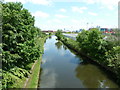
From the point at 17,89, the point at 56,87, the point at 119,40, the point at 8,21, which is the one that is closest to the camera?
the point at 8,21

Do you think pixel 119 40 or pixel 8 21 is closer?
pixel 8 21

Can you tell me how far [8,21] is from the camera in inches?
363

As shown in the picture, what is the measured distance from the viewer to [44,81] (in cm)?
1631

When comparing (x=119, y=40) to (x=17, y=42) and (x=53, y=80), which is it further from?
(x=17, y=42)

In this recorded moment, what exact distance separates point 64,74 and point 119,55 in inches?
299

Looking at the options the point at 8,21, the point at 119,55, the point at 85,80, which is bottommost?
the point at 85,80

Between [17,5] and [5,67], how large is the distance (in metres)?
5.27

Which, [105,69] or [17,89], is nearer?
[17,89]

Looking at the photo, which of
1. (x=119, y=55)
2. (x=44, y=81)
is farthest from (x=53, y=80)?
(x=119, y=55)

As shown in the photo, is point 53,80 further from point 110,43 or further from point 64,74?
point 110,43

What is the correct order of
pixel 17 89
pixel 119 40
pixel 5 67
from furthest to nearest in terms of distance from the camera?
pixel 119 40, pixel 17 89, pixel 5 67

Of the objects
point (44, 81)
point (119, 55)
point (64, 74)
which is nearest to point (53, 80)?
point (44, 81)

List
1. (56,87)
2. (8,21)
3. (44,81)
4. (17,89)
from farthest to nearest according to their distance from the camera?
(44,81), (56,87), (17,89), (8,21)

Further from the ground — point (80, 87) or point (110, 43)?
point (110, 43)
